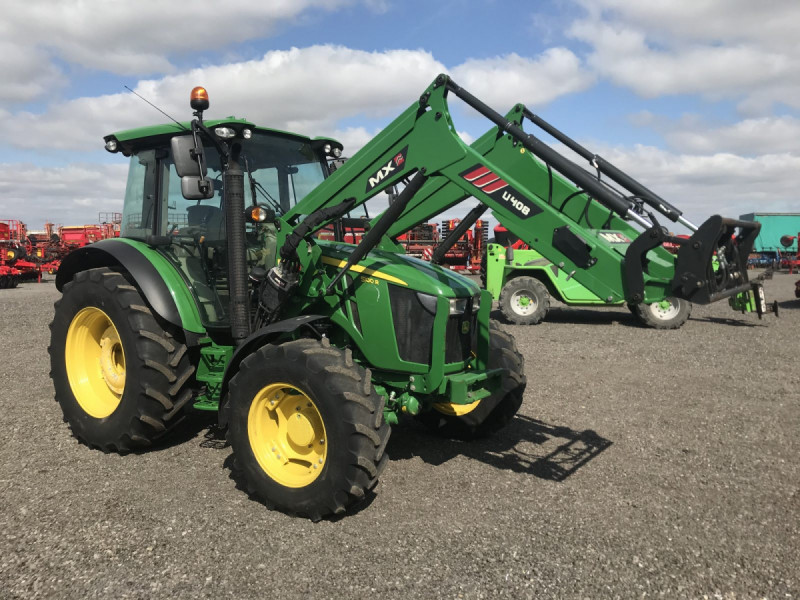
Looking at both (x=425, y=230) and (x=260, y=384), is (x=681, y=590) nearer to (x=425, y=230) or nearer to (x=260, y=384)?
(x=260, y=384)

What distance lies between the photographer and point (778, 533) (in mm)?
3402

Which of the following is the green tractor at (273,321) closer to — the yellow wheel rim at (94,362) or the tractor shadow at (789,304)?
the yellow wheel rim at (94,362)

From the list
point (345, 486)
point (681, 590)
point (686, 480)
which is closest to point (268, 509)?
point (345, 486)

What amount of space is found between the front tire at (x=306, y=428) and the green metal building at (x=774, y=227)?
36.6 m

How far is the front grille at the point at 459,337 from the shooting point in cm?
412

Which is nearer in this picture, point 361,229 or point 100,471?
point 100,471

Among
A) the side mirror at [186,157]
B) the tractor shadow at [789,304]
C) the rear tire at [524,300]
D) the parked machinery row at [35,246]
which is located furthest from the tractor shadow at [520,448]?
the parked machinery row at [35,246]

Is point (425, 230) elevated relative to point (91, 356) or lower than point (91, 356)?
elevated

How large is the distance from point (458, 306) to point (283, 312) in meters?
1.28

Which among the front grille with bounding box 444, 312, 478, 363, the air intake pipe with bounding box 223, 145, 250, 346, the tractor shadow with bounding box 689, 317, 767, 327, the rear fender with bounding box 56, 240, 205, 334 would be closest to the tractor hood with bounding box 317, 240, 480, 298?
the front grille with bounding box 444, 312, 478, 363

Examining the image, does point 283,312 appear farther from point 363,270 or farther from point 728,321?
point 728,321

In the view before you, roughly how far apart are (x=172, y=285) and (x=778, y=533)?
13.6 feet

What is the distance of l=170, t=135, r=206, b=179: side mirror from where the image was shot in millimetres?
3988

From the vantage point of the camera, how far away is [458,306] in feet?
13.6
